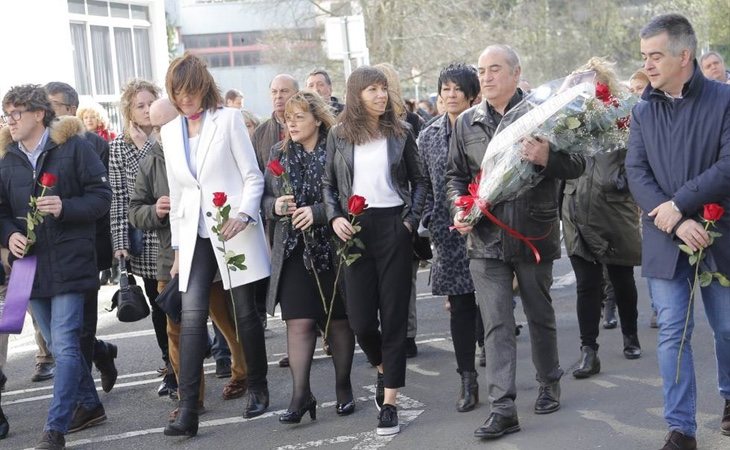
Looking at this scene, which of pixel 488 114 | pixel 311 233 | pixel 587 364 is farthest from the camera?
pixel 587 364

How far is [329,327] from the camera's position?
7.34 meters

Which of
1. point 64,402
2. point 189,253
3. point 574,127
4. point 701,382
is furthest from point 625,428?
point 64,402

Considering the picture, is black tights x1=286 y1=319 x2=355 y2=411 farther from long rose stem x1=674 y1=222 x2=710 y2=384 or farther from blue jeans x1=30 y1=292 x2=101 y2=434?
long rose stem x1=674 y1=222 x2=710 y2=384

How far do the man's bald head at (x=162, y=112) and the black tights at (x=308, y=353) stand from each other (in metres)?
1.79

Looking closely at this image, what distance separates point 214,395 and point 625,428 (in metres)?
3.06

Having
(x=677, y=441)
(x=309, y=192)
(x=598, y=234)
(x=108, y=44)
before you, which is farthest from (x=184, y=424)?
(x=108, y=44)

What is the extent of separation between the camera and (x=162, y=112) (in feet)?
26.4

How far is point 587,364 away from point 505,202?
6.17 feet

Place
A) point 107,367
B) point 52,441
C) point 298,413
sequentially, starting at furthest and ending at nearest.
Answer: point 107,367 < point 298,413 < point 52,441

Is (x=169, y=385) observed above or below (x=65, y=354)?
below

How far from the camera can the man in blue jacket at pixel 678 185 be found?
5695mm

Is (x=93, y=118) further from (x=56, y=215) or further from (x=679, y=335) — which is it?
(x=679, y=335)

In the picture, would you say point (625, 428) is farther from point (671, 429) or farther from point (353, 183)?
point (353, 183)

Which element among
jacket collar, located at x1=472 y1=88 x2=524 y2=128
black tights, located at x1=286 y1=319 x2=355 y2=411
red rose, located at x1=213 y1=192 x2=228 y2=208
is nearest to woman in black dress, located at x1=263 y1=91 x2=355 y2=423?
black tights, located at x1=286 y1=319 x2=355 y2=411
